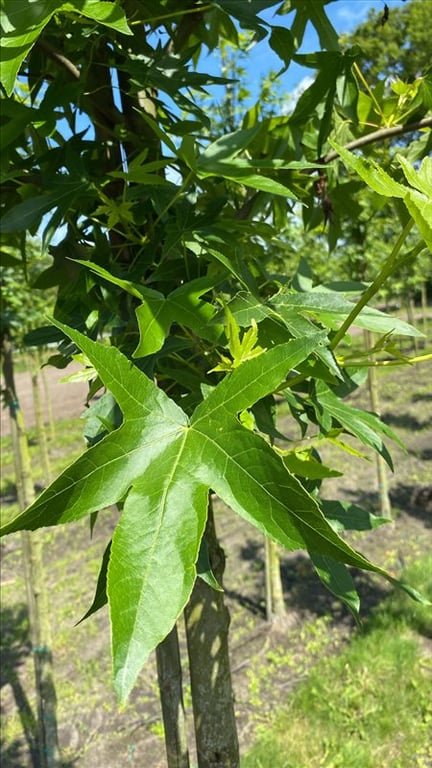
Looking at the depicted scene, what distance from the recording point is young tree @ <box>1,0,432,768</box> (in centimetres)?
39

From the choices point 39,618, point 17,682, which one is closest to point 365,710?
point 39,618

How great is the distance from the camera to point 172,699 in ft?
2.63

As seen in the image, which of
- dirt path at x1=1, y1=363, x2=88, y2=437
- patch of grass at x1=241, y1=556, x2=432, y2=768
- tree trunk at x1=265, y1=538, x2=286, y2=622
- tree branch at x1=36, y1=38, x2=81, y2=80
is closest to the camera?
tree branch at x1=36, y1=38, x2=81, y2=80

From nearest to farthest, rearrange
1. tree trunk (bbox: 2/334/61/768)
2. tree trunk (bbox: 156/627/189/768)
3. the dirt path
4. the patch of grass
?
tree trunk (bbox: 156/627/189/768) → tree trunk (bbox: 2/334/61/768) → the patch of grass → the dirt path

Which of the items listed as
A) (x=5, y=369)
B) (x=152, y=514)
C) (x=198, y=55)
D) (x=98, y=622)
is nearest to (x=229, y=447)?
(x=152, y=514)

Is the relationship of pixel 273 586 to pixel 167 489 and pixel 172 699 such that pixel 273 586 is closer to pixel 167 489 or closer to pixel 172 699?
pixel 172 699

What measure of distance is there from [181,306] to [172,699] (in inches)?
23.5

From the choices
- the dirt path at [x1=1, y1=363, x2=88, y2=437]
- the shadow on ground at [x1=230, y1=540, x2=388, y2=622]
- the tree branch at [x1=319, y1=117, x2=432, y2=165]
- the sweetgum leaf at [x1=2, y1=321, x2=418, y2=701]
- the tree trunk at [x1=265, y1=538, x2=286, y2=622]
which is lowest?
the dirt path at [x1=1, y1=363, x2=88, y2=437]

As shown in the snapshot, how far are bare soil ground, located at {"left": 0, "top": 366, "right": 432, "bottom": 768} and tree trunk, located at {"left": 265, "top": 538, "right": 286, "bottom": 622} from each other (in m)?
0.07

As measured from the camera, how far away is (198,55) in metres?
1.05

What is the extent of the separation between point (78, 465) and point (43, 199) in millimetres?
392

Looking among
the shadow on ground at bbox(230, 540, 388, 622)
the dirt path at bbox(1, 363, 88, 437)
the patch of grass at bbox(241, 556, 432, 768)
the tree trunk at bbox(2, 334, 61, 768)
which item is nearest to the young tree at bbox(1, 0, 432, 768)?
the tree trunk at bbox(2, 334, 61, 768)

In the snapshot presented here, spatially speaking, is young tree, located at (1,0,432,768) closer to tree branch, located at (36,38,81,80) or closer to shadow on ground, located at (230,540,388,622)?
tree branch, located at (36,38,81,80)

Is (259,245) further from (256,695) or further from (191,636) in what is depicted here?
(256,695)
